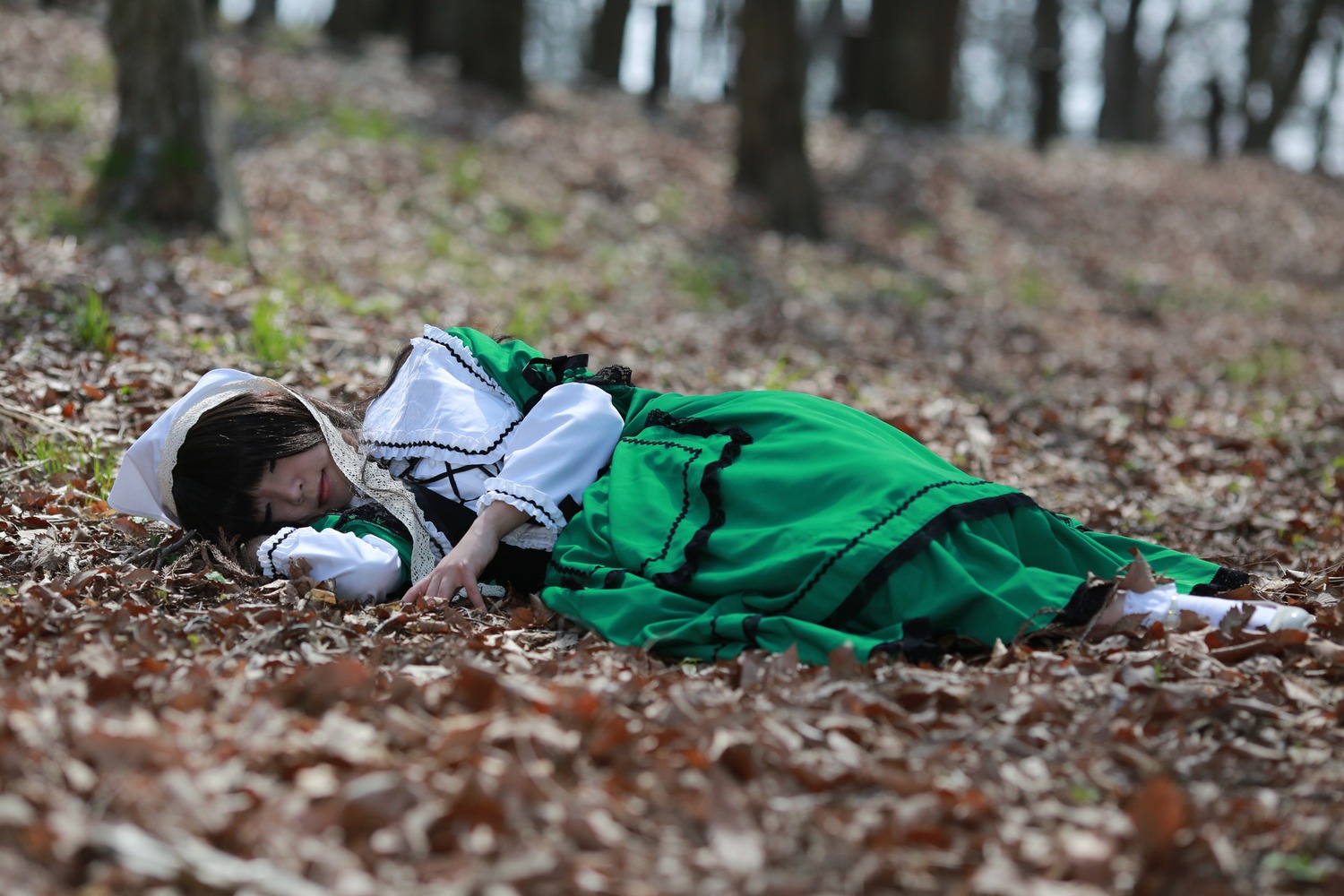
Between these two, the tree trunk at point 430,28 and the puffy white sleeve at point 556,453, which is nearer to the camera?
the puffy white sleeve at point 556,453

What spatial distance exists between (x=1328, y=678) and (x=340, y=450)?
289 cm

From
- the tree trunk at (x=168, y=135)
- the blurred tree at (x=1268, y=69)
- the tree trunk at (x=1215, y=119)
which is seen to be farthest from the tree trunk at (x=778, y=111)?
the blurred tree at (x=1268, y=69)

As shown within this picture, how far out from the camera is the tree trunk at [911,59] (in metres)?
15.4

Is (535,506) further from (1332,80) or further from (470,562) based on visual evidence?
(1332,80)

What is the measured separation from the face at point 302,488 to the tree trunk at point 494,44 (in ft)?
35.3

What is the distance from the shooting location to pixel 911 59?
15609mm

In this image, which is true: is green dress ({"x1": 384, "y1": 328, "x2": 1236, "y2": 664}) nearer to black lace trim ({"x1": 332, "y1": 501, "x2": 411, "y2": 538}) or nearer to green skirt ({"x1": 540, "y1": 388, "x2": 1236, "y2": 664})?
green skirt ({"x1": 540, "y1": 388, "x2": 1236, "y2": 664})

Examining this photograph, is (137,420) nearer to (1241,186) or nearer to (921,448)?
(921,448)

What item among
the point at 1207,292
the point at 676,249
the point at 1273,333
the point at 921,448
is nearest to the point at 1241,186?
the point at 1207,292

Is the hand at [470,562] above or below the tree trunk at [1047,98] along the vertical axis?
below

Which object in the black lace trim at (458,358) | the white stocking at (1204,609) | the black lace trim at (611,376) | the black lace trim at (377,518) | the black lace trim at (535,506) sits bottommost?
the white stocking at (1204,609)

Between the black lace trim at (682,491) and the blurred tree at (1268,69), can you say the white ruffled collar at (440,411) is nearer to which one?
the black lace trim at (682,491)

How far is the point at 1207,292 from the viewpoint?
1118cm

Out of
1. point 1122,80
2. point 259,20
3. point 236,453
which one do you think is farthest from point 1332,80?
point 236,453
